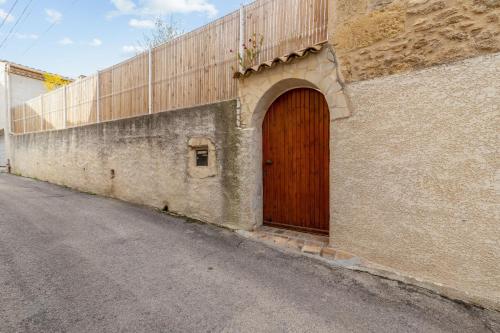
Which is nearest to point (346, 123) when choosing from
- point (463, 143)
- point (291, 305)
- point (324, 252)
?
point (463, 143)

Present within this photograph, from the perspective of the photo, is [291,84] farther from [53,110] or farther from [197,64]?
[53,110]

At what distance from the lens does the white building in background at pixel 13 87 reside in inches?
576

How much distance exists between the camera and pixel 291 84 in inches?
151

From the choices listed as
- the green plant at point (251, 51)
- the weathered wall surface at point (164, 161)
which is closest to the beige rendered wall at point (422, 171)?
the green plant at point (251, 51)

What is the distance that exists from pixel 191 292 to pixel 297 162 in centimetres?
245

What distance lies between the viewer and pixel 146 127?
586 cm

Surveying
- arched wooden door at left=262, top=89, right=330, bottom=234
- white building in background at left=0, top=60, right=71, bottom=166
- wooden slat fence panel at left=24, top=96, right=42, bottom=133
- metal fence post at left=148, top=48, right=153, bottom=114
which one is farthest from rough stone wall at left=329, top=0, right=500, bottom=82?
white building in background at left=0, top=60, right=71, bottom=166

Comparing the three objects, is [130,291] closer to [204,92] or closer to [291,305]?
[291,305]

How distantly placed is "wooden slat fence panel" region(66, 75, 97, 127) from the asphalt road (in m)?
5.04

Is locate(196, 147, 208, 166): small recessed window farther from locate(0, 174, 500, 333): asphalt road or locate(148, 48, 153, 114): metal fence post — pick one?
locate(148, 48, 153, 114): metal fence post

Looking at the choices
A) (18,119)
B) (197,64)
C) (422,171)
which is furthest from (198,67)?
(18,119)

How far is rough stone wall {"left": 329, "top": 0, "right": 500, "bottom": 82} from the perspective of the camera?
2.33 m

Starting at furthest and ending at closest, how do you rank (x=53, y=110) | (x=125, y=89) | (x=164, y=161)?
(x=53, y=110) → (x=125, y=89) → (x=164, y=161)

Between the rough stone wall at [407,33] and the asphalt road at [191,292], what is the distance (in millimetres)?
2454
